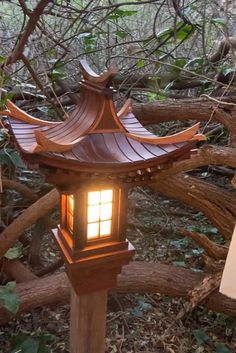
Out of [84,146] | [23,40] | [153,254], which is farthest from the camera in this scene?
[153,254]

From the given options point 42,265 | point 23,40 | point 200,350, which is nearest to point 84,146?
point 23,40

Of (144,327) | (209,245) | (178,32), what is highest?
(178,32)

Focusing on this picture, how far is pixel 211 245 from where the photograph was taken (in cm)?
203

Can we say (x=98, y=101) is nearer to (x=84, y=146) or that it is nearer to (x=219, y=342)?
(x=84, y=146)

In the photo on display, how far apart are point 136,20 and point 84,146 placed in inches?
106

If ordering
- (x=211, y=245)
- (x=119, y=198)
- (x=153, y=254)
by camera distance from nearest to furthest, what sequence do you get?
(x=119, y=198) < (x=211, y=245) < (x=153, y=254)

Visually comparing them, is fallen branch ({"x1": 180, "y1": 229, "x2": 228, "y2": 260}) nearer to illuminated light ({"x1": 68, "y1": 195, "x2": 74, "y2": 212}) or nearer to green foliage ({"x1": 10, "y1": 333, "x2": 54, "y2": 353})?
green foliage ({"x1": 10, "y1": 333, "x2": 54, "y2": 353})

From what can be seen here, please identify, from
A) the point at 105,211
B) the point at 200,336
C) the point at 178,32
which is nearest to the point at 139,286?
the point at 200,336

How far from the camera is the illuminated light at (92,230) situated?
1.07 m

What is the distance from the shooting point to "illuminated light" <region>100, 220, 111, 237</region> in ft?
3.60

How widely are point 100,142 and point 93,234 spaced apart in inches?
12.3

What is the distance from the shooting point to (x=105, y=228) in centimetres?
110

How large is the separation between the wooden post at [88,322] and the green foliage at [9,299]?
0.48 meters

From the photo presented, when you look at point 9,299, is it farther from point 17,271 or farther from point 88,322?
point 88,322
